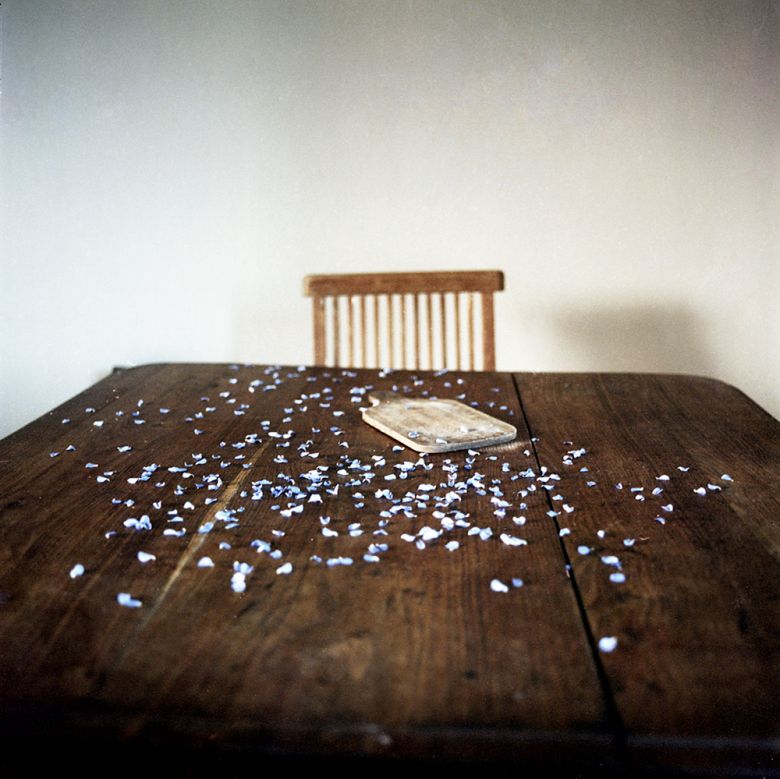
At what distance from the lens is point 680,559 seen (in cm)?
106

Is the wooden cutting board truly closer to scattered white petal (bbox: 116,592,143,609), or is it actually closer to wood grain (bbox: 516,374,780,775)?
wood grain (bbox: 516,374,780,775)

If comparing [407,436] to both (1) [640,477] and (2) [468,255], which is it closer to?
(1) [640,477]

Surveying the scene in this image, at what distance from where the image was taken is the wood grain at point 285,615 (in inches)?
30.1

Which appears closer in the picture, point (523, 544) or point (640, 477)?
point (523, 544)

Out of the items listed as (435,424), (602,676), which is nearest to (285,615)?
(602,676)

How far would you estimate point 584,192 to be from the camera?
3.30m

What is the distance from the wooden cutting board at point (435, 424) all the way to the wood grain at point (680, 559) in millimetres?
96

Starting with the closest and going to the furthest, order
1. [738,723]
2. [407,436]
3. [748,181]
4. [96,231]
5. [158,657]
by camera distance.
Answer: [738,723]
[158,657]
[407,436]
[748,181]
[96,231]

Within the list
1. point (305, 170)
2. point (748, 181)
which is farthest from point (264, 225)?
point (748, 181)

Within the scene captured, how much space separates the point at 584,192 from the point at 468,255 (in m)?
0.49

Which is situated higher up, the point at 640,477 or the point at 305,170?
the point at 305,170

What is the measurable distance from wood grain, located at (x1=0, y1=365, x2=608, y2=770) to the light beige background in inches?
77.6

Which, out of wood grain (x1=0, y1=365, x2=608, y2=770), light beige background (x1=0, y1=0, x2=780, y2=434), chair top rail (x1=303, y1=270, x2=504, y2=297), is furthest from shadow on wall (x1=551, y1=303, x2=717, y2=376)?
wood grain (x1=0, y1=365, x2=608, y2=770)

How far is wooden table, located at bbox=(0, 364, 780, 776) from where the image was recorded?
0.76 metres
